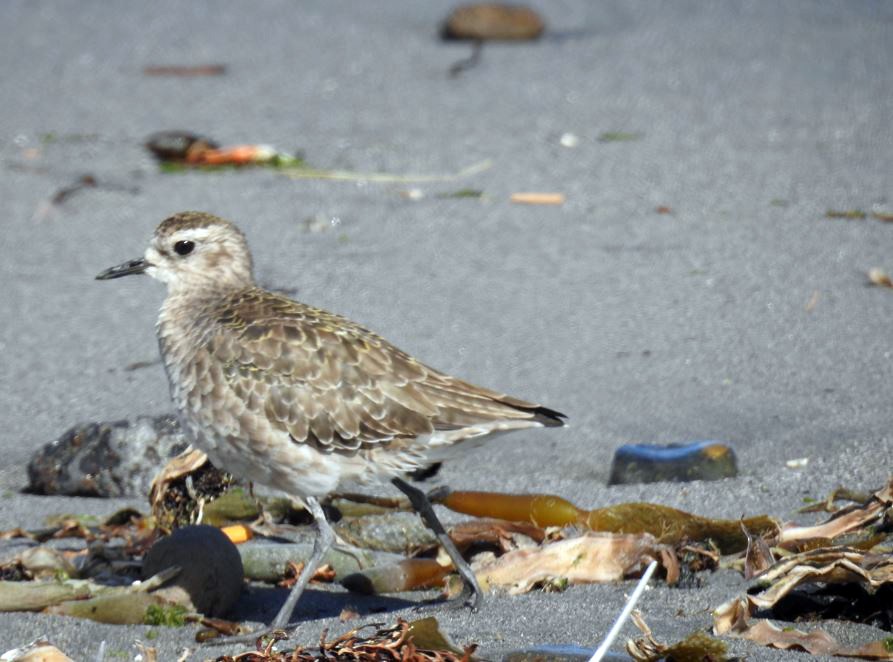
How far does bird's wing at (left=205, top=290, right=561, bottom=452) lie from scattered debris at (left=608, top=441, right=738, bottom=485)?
892mm

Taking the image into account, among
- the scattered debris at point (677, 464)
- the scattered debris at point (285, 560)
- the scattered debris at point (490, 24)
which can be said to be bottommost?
the scattered debris at point (285, 560)

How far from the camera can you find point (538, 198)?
343 inches

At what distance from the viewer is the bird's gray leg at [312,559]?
4.85m

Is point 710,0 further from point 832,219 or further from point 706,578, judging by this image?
point 706,578

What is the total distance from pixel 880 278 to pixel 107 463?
4.17 m

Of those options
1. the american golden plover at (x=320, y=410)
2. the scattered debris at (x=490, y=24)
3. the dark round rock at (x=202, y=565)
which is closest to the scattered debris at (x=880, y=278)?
the american golden plover at (x=320, y=410)

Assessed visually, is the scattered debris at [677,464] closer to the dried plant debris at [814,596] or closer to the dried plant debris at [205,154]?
the dried plant debris at [814,596]

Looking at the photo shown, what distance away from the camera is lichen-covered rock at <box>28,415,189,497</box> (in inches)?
241

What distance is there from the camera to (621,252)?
26.3ft

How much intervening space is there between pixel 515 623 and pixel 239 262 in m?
2.11

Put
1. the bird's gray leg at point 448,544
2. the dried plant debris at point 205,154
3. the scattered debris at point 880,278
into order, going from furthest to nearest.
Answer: the dried plant debris at point 205,154, the scattered debris at point 880,278, the bird's gray leg at point 448,544

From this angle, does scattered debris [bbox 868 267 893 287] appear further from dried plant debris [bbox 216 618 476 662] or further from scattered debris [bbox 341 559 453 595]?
dried plant debris [bbox 216 618 476 662]

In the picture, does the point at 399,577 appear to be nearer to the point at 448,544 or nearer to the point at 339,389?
the point at 448,544

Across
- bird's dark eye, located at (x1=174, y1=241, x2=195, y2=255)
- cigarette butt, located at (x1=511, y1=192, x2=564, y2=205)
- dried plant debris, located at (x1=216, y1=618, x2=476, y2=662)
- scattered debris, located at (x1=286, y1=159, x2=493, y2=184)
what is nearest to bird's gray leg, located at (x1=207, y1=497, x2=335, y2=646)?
dried plant debris, located at (x1=216, y1=618, x2=476, y2=662)
